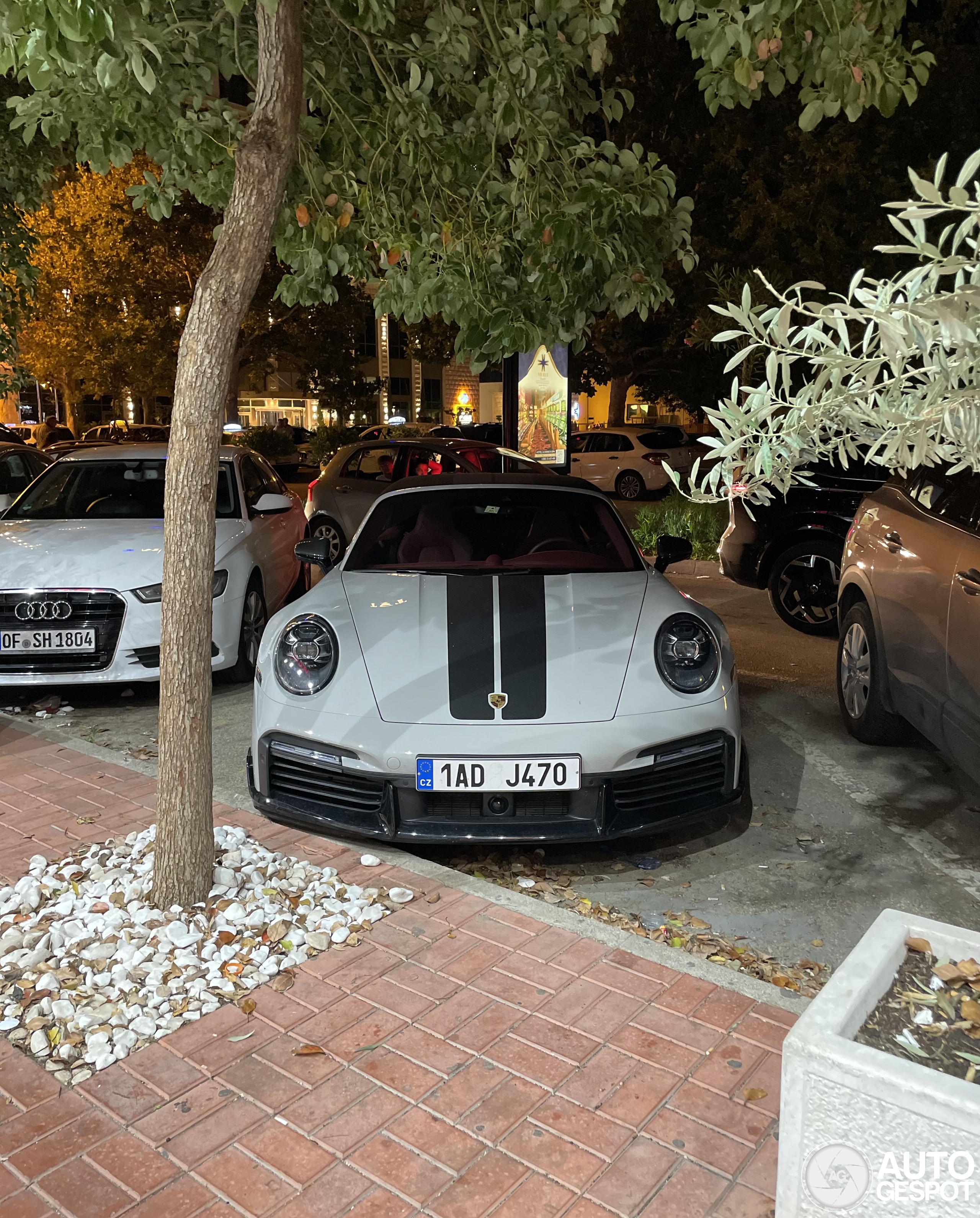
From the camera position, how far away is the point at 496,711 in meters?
3.99

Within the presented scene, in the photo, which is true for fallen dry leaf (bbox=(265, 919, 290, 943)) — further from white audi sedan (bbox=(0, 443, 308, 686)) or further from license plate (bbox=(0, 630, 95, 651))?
license plate (bbox=(0, 630, 95, 651))

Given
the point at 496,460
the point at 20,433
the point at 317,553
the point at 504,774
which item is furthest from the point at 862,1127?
the point at 20,433

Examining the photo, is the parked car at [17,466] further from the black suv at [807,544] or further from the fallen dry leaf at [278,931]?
the fallen dry leaf at [278,931]

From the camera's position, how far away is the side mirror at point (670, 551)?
17.4 ft

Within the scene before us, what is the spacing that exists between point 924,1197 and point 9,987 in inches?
101

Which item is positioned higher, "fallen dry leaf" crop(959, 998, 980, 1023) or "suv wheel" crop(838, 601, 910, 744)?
"fallen dry leaf" crop(959, 998, 980, 1023)

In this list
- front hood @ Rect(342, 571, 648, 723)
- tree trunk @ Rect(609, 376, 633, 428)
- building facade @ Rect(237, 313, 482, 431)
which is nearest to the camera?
front hood @ Rect(342, 571, 648, 723)

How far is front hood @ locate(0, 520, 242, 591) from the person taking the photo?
240 inches

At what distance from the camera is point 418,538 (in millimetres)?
5352

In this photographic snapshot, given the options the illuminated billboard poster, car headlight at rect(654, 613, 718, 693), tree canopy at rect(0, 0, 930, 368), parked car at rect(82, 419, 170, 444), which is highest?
tree canopy at rect(0, 0, 930, 368)

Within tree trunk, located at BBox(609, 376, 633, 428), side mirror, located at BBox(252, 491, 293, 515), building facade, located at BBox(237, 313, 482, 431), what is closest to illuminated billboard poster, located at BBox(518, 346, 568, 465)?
side mirror, located at BBox(252, 491, 293, 515)

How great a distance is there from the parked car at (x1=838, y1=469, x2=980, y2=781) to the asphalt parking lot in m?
0.37

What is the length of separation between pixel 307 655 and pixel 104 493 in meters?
3.85

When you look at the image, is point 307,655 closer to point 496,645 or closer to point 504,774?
point 496,645
